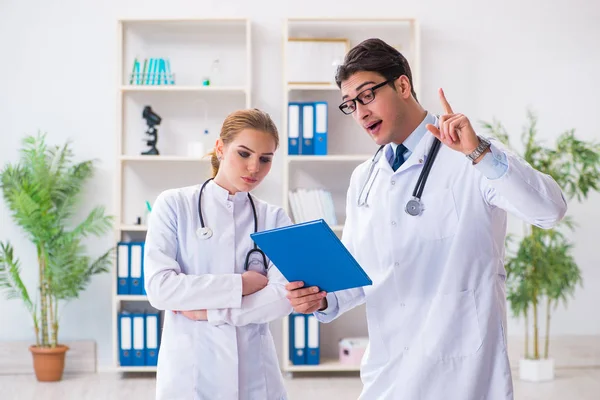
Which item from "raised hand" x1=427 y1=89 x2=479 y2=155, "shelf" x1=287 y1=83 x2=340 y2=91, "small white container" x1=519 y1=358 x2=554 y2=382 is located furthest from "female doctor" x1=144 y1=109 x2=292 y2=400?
"small white container" x1=519 y1=358 x2=554 y2=382

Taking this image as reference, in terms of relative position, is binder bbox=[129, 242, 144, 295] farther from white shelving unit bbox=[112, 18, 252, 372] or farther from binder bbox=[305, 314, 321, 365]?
binder bbox=[305, 314, 321, 365]

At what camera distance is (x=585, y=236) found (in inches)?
199

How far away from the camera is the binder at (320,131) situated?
15.3ft

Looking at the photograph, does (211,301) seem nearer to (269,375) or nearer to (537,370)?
(269,375)

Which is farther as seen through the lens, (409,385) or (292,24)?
(292,24)

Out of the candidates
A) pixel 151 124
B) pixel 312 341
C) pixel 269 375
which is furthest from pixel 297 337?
pixel 269 375

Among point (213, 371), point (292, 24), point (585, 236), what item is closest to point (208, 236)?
point (213, 371)

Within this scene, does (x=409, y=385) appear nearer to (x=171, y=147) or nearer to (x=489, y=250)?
(x=489, y=250)

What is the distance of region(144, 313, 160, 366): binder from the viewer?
4.64 m

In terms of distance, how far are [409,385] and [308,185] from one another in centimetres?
337

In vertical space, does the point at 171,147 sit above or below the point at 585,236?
above

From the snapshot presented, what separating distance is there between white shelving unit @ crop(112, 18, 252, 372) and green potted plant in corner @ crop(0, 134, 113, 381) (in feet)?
0.94

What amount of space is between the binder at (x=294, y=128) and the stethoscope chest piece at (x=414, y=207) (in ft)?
9.75

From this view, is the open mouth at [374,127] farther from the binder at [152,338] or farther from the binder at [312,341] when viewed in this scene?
the binder at [152,338]
